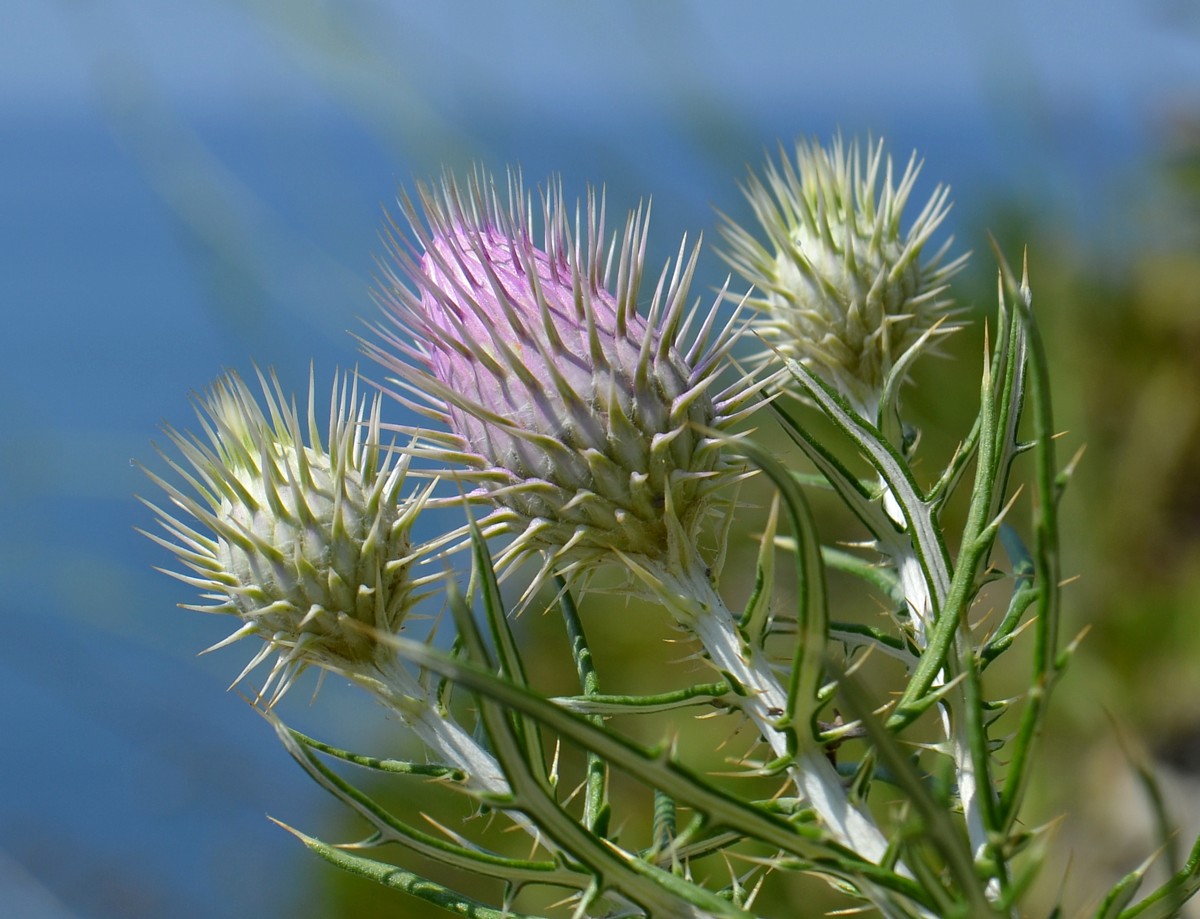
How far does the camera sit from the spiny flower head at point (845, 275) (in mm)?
1484

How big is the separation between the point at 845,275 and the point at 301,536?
79cm

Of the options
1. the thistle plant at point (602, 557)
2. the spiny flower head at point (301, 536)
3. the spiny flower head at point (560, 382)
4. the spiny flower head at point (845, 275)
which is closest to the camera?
the thistle plant at point (602, 557)

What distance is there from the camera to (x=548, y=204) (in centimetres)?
123

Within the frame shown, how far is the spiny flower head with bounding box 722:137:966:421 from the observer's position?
58.4 inches

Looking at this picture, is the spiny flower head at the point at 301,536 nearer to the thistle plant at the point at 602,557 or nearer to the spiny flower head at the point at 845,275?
the thistle plant at the point at 602,557

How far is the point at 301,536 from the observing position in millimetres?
1224

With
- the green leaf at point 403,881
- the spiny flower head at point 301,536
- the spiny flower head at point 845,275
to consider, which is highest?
the spiny flower head at point 845,275

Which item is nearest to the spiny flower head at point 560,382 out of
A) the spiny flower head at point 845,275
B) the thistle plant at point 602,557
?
the thistle plant at point 602,557

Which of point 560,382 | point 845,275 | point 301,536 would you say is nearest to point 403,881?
point 301,536

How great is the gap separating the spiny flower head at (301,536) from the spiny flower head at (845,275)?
22.3 inches

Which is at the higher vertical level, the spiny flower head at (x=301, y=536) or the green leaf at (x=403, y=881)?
the spiny flower head at (x=301, y=536)

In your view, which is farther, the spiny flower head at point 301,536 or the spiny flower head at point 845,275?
the spiny flower head at point 845,275

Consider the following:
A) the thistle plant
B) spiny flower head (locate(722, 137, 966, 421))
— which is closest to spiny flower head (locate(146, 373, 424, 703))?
the thistle plant

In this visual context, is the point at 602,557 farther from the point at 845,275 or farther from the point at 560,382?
the point at 845,275
